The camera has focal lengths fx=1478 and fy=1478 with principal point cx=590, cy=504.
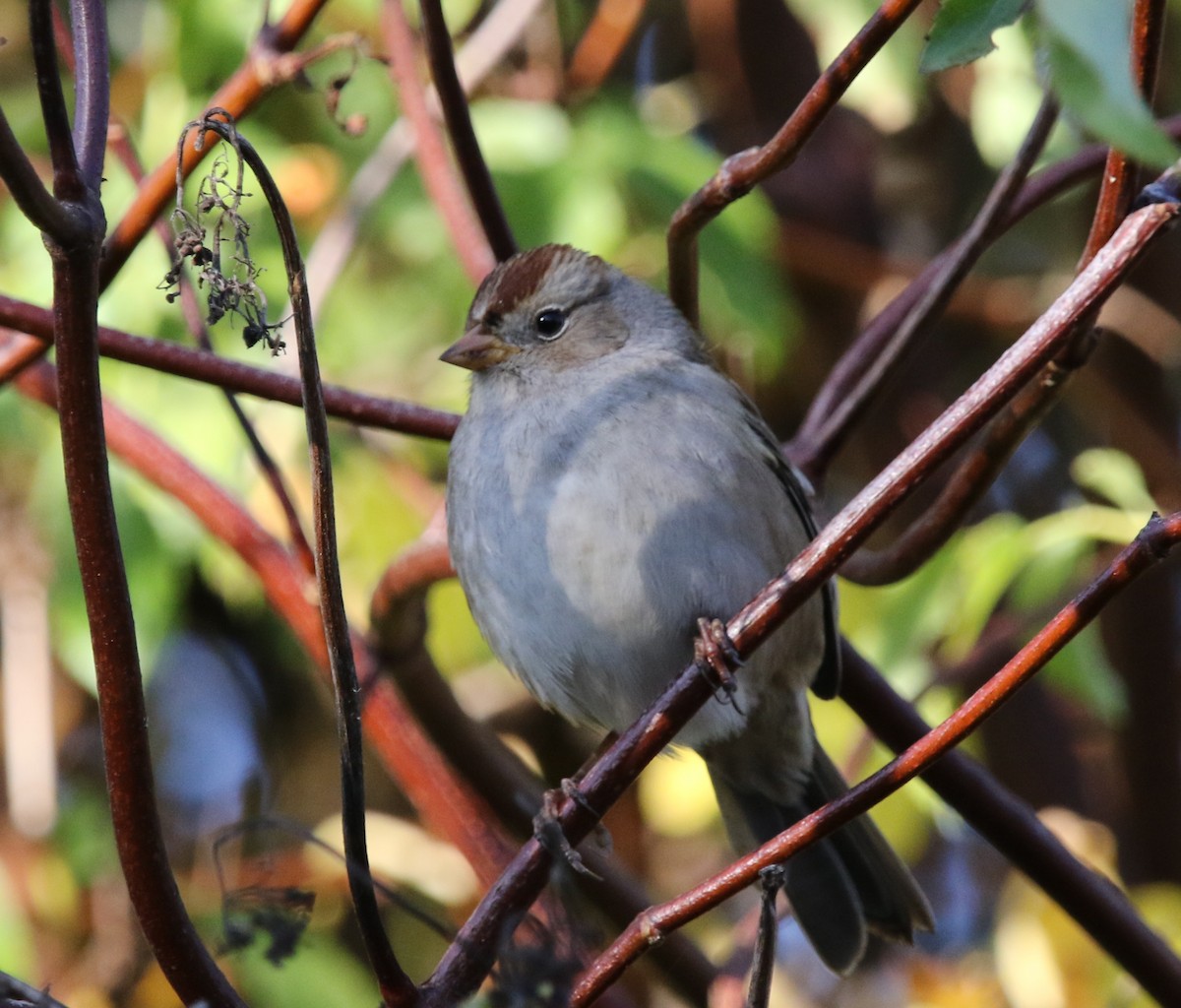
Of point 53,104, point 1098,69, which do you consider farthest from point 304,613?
point 1098,69

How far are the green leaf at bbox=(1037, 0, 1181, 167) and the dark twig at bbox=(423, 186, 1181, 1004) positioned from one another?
0.50 meters

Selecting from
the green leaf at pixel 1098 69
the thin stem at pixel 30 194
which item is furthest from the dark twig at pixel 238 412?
the green leaf at pixel 1098 69

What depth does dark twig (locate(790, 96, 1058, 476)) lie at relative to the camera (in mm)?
2121

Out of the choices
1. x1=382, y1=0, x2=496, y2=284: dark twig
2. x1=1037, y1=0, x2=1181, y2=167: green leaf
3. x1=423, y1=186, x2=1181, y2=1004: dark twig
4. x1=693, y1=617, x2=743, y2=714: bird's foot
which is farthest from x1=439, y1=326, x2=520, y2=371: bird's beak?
x1=1037, y1=0, x2=1181, y2=167: green leaf

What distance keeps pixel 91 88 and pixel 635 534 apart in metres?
1.14

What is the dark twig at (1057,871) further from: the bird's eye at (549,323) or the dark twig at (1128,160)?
the bird's eye at (549,323)

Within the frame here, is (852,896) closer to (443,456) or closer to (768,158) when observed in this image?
(768,158)

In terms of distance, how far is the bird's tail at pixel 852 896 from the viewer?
2.55 meters

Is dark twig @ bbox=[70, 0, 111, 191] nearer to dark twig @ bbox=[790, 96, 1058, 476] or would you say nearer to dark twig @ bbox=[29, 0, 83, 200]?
dark twig @ bbox=[29, 0, 83, 200]

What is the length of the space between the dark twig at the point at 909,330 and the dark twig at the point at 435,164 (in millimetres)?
634

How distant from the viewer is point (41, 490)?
285 centimetres

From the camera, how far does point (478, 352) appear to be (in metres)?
2.71

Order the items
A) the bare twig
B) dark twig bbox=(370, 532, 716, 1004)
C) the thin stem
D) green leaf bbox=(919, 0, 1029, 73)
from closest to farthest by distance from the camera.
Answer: the thin stem
green leaf bbox=(919, 0, 1029, 73)
dark twig bbox=(370, 532, 716, 1004)
the bare twig

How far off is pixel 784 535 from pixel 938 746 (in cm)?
114
